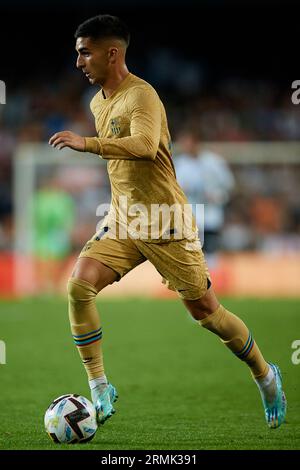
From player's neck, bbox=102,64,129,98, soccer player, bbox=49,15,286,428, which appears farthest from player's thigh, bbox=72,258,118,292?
player's neck, bbox=102,64,129,98

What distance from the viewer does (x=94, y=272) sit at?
5902 mm

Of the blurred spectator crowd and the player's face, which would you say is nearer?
the player's face

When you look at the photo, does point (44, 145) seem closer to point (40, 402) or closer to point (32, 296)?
point (32, 296)

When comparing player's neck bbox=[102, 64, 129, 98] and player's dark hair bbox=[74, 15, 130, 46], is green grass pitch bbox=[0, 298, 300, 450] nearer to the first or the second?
player's neck bbox=[102, 64, 129, 98]

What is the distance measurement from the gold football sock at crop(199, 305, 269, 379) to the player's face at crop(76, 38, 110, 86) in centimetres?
163

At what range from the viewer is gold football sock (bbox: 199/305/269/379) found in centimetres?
601

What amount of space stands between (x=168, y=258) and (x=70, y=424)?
1182 millimetres

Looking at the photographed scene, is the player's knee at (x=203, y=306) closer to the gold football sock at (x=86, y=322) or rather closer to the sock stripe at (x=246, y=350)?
the sock stripe at (x=246, y=350)

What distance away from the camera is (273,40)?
2367 centimetres

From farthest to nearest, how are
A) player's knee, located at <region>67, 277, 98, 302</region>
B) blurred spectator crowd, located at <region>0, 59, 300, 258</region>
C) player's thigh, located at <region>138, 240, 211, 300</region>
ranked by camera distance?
blurred spectator crowd, located at <region>0, 59, 300, 258</region>, player's thigh, located at <region>138, 240, 211, 300</region>, player's knee, located at <region>67, 277, 98, 302</region>

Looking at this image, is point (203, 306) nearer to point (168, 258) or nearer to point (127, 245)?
point (168, 258)

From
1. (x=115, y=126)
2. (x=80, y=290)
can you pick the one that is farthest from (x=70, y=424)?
(x=115, y=126)

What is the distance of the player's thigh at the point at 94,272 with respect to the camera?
5.87 metres

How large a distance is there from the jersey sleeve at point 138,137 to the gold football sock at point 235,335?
1109 millimetres
